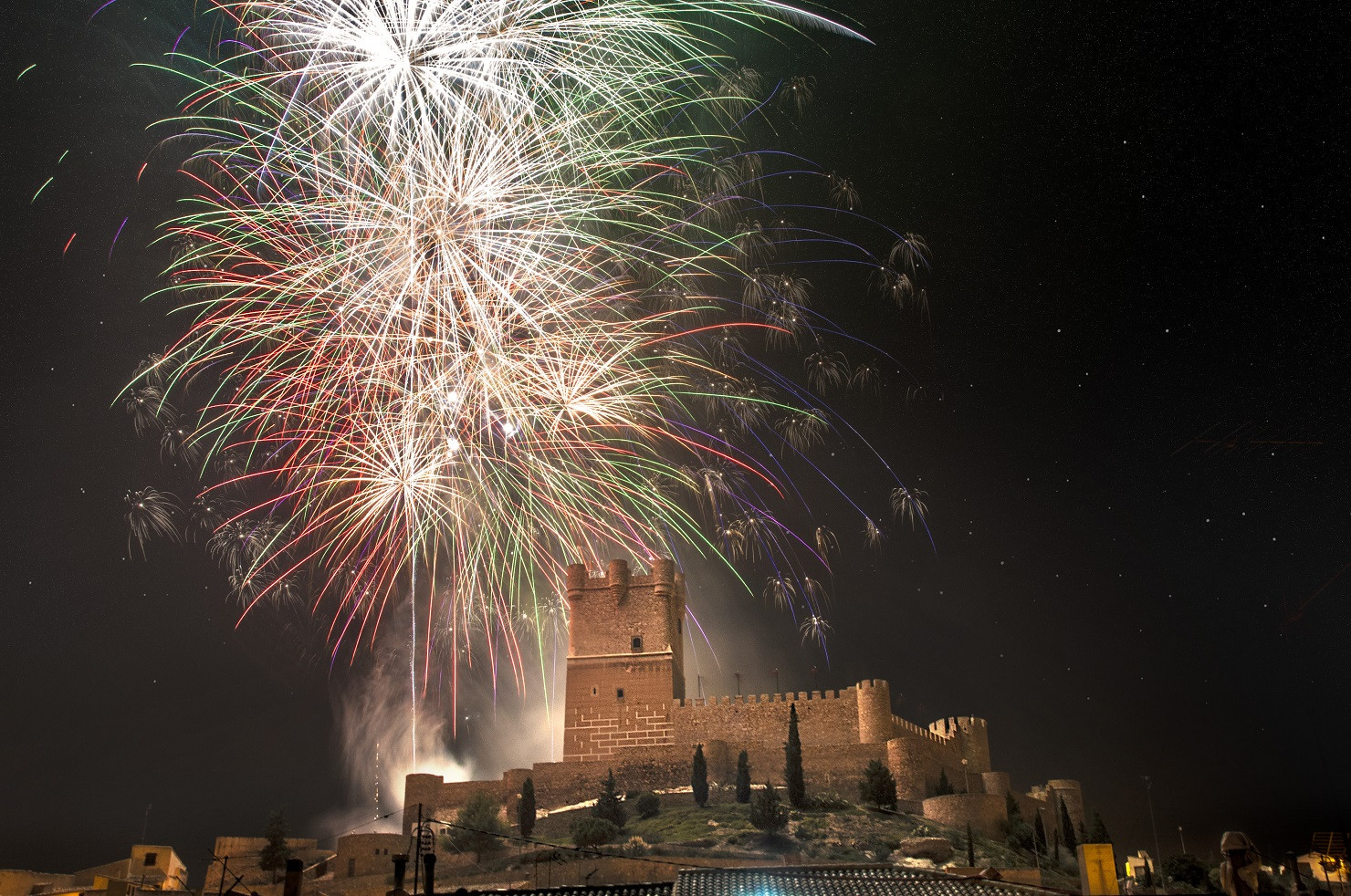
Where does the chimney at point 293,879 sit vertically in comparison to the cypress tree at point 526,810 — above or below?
below

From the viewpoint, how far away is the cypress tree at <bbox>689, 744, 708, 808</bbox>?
152 ft

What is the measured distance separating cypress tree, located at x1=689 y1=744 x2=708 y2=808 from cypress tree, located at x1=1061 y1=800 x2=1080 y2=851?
15252 millimetres

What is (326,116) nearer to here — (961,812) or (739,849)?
(739,849)

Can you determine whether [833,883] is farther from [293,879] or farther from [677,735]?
[677,735]

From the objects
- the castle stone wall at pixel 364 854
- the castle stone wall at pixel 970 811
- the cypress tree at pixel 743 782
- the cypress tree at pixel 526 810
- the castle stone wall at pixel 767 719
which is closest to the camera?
the castle stone wall at pixel 364 854

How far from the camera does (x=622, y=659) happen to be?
5428cm

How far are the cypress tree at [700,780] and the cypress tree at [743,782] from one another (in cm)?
132

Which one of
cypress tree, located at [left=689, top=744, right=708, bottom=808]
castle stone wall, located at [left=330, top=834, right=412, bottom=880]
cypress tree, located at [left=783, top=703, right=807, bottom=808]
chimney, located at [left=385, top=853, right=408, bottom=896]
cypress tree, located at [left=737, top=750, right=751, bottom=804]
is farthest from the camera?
cypress tree, located at [left=689, top=744, right=708, bottom=808]

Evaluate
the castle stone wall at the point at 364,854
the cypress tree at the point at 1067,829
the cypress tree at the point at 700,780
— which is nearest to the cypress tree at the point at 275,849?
the castle stone wall at the point at 364,854

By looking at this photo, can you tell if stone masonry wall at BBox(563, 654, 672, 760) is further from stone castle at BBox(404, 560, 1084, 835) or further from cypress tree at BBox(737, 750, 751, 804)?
cypress tree at BBox(737, 750, 751, 804)

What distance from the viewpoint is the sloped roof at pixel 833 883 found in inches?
991

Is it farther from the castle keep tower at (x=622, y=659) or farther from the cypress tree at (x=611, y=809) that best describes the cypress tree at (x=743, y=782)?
the castle keep tower at (x=622, y=659)

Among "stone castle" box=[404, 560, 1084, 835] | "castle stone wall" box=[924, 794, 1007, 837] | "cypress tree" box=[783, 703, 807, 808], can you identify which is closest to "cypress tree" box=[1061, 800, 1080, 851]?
"stone castle" box=[404, 560, 1084, 835]

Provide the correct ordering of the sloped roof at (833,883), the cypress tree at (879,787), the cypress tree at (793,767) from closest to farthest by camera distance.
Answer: the sloped roof at (833,883)
the cypress tree at (793,767)
the cypress tree at (879,787)
